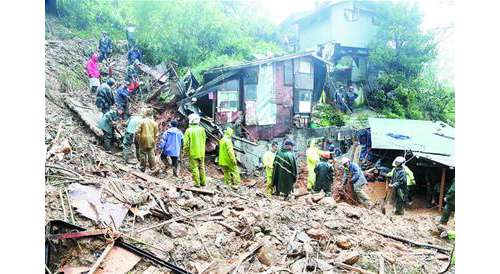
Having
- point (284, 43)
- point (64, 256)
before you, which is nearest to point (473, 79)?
point (284, 43)

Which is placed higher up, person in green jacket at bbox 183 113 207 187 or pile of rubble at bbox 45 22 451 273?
person in green jacket at bbox 183 113 207 187

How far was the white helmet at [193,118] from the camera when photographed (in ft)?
12.2

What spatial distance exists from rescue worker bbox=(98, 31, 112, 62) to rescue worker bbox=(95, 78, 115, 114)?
249 mm

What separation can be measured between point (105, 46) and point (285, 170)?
221 cm

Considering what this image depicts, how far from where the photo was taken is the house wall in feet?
12.9

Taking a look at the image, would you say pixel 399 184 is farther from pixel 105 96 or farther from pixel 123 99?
pixel 105 96

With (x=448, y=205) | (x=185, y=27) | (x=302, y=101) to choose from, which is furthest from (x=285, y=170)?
(x=185, y=27)

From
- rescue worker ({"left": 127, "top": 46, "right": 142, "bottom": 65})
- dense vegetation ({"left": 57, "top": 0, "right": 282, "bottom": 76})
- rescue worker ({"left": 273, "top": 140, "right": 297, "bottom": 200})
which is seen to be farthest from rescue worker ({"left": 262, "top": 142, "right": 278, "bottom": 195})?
rescue worker ({"left": 127, "top": 46, "right": 142, "bottom": 65})

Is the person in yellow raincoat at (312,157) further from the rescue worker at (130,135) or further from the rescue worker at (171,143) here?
the rescue worker at (130,135)

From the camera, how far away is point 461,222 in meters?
3.33

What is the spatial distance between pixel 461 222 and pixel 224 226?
2.13 meters

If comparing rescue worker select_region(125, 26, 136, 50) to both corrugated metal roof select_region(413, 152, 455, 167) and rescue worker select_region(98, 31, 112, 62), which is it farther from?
corrugated metal roof select_region(413, 152, 455, 167)

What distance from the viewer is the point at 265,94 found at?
13.0ft

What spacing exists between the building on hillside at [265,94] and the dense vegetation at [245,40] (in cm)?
16
